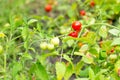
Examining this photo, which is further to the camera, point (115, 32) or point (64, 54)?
point (115, 32)

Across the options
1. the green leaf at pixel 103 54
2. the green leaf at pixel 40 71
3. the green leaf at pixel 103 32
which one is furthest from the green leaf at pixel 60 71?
the green leaf at pixel 103 32

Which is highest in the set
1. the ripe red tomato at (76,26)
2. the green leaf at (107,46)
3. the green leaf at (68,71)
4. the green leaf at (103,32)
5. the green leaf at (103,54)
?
the ripe red tomato at (76,26)

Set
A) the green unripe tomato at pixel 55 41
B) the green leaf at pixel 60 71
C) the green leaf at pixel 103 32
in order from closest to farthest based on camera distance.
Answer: the green leaf at pixel 60 71 → the green unripe tomato at pixel 55 41 → the green leaf at pixel 103 32

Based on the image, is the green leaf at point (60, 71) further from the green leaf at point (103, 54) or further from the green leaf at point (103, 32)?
the green leaf at point (103, 32)

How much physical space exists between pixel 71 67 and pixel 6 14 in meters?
1.94

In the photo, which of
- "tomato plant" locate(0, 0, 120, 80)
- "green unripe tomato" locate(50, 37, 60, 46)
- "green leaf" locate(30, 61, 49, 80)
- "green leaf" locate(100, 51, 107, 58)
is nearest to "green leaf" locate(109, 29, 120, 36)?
"tomato plant" locate(0, 0, 120, 80)

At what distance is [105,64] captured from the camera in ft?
8.01

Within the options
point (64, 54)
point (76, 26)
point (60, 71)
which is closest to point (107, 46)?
point (76, 26)

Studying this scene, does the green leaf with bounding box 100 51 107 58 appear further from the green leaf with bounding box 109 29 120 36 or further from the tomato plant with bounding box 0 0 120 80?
the green leaf with bounding box 109 29 120 36

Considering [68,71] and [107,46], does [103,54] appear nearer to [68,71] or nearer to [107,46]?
[107,46]

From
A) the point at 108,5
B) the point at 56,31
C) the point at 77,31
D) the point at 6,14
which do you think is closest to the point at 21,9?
the point at 6,14

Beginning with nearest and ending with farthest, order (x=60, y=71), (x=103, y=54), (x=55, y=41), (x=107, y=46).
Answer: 1. (x=60, y=71)
2. (x=55, y=41)
3. (x=103, y=54)
4. (x=107, y=46)

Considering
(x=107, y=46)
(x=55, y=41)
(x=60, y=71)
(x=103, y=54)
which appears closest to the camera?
(x=60, y=71)

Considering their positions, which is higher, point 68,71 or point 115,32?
point 115,32
